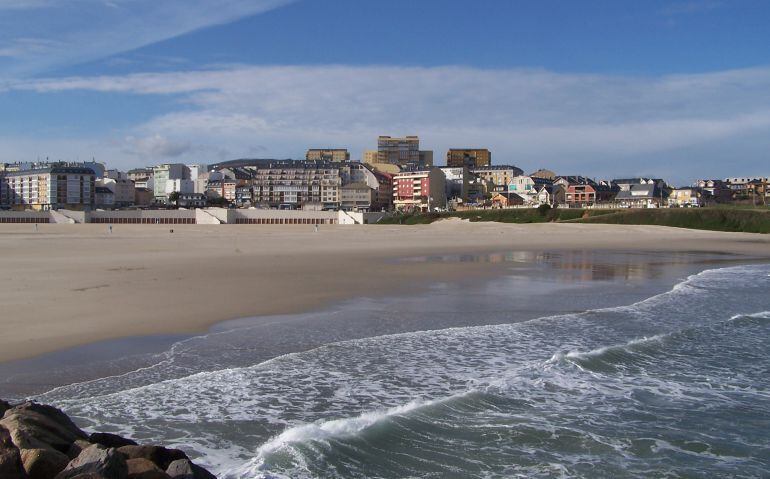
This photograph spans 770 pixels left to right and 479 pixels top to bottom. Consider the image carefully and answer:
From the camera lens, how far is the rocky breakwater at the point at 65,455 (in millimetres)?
3525

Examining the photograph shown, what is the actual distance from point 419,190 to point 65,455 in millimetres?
99520

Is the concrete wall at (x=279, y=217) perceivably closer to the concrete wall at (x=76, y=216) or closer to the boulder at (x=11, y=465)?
the concrete wall at (x=76, y=216)

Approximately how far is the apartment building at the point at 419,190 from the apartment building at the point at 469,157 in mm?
47711

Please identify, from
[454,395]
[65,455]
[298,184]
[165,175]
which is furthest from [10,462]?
[165,175]

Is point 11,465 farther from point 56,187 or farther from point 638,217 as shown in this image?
point 56,187

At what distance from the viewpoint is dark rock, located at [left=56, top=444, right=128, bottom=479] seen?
352cm

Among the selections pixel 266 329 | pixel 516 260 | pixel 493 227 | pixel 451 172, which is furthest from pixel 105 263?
pixel 451 172

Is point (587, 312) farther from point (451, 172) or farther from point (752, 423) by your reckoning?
point (451, 172)

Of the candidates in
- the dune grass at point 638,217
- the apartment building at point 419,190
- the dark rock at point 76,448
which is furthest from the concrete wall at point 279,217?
the dark rock at point 76,448

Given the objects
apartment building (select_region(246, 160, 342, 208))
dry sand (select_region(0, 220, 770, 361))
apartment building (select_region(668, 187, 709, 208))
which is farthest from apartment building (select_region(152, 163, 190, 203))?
dry sand (select_region(0, 220, 770, 361))

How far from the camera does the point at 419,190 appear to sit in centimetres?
10281

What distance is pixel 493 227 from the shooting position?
55.2m

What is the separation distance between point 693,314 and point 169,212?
63.8 metres

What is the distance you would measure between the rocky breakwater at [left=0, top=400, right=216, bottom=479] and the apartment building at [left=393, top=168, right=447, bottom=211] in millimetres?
93607
